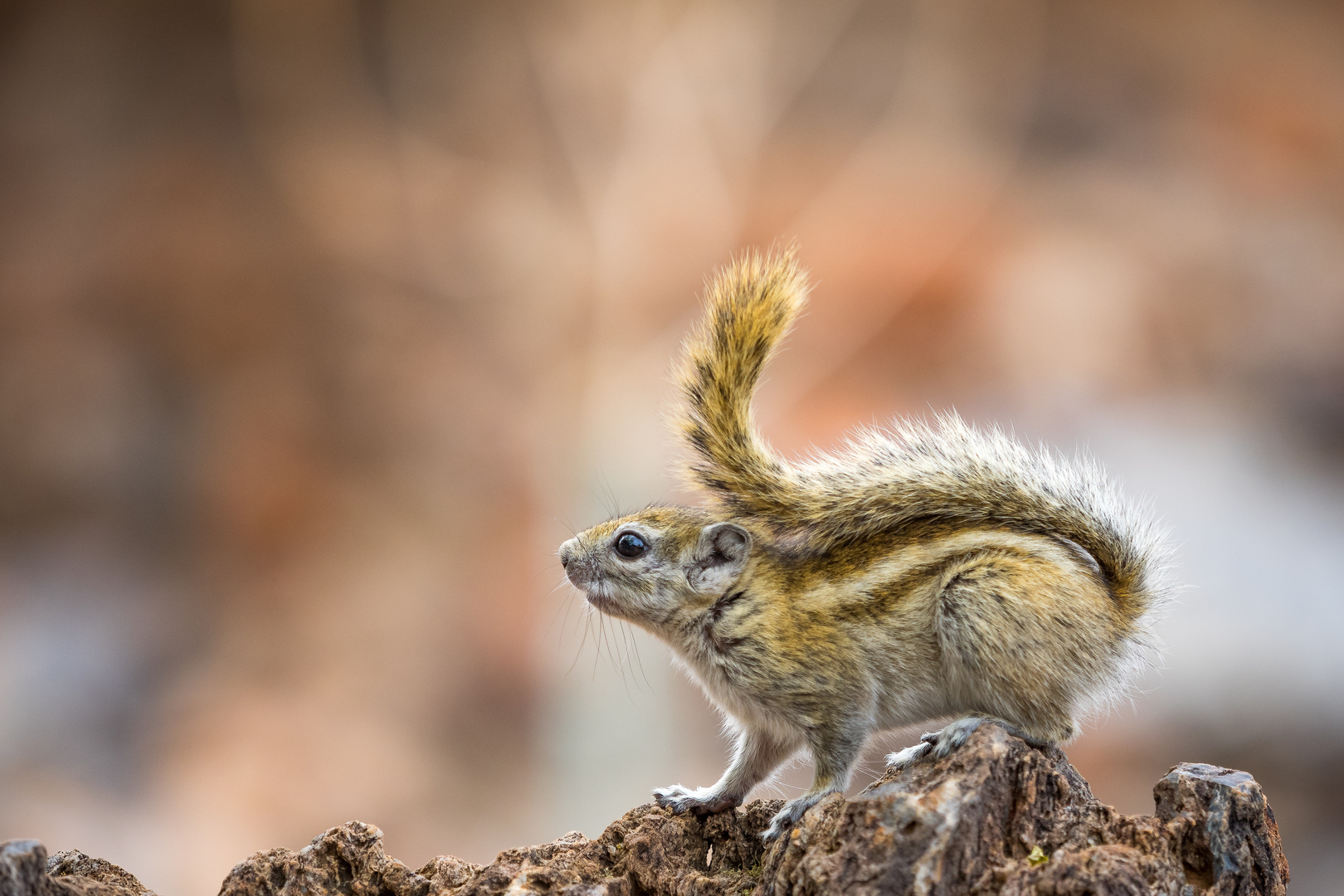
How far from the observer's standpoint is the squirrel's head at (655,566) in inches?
85.8

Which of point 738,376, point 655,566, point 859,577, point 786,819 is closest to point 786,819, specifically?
point 786,819

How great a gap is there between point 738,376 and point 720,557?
384 mm

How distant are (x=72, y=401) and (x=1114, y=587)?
16.4ft

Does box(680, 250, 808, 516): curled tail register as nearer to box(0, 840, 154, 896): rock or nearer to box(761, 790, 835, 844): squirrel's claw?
box(761, 790, 835, 844): squirrel's claw

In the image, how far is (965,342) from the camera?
16.8ft

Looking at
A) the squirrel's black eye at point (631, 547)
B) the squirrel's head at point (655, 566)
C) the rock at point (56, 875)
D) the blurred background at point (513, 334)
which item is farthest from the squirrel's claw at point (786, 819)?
the blurred background at point (513, 334)

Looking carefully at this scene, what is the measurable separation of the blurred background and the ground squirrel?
274 centimetres

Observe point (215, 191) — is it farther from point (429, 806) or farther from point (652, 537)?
point (652, 537)

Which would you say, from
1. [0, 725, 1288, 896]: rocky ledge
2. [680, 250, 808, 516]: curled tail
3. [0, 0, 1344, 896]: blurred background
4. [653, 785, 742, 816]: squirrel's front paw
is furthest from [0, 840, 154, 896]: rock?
[0, 0, 1344, 896]: blurred background

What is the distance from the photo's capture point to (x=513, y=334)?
5.53 meters

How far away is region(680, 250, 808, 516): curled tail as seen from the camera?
2.08 metres

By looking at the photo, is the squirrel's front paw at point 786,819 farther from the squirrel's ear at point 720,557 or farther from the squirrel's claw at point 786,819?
the squirrel's ear at point 720,557

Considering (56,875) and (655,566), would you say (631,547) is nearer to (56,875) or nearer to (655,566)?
(655,566)

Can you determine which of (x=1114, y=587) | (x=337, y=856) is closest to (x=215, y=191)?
(x=337, y=856)
